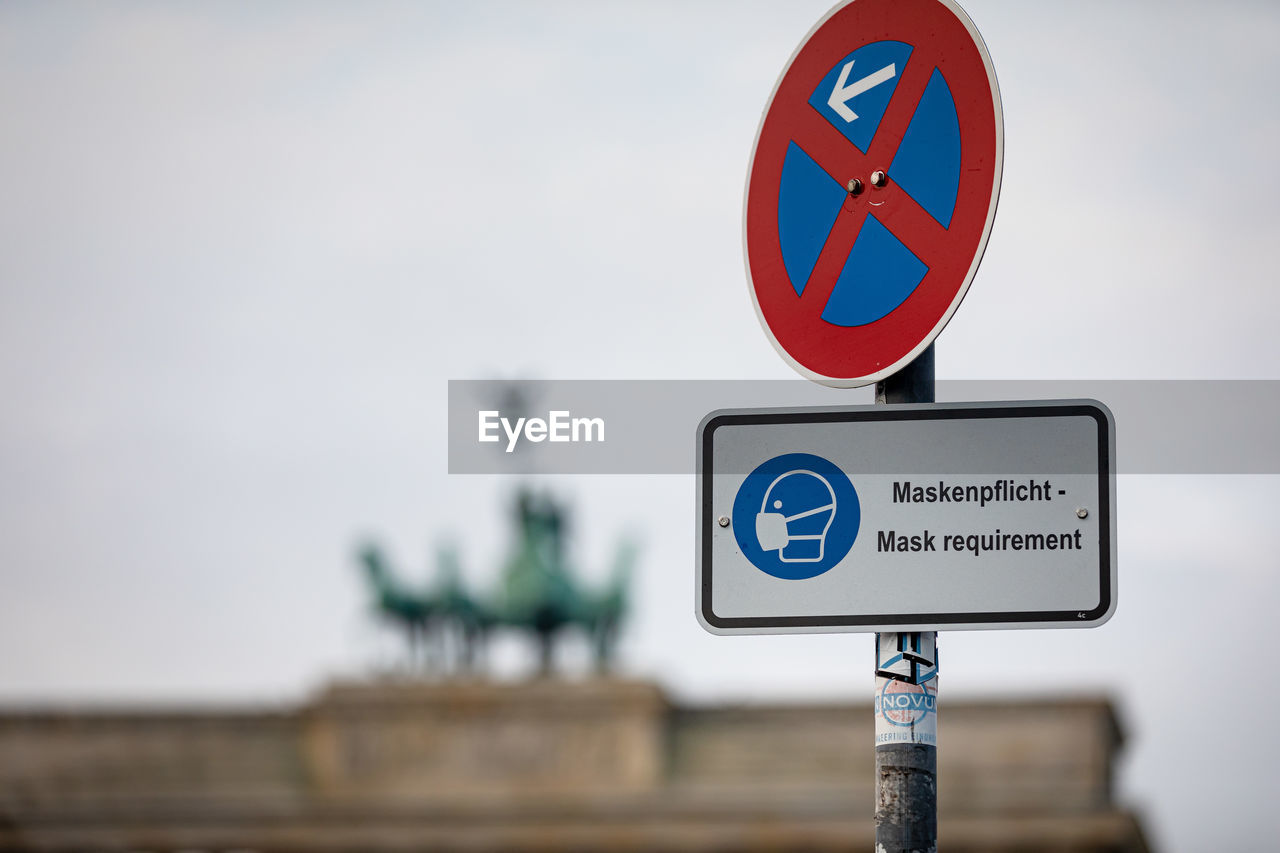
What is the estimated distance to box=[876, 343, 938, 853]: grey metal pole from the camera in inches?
94.0

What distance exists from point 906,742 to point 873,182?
719mm

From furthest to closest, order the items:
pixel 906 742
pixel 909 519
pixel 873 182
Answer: pixel 873 182, pixel 909 519, pixel 906 742

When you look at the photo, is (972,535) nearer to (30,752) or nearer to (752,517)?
(752,517)

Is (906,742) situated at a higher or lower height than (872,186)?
lower

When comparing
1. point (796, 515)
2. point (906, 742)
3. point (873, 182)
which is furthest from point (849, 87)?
point (906, 742)

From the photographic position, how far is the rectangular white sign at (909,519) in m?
2.47

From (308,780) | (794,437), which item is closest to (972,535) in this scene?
(794,437)

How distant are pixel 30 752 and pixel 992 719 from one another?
47.0 feet

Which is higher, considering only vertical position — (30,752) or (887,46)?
(887,46)

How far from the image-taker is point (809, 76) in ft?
9.09

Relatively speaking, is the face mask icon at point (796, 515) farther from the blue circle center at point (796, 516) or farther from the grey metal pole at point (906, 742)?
the grey metal pole at point (906, 742)

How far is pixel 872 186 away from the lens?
8.76 feet

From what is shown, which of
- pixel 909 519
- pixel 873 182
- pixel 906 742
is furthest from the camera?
pixel 873 182

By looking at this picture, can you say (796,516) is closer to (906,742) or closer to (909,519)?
(909,519)
